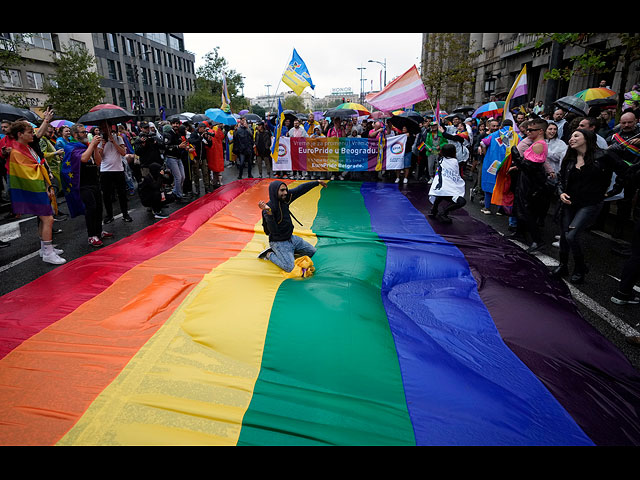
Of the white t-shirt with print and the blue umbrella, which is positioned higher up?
the blue umbrella

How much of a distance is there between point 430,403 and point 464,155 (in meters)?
8.31

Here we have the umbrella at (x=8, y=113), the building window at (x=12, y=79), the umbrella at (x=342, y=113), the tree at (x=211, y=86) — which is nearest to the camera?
the umbrella at (x=8, y=113)

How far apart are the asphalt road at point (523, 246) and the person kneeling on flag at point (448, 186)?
104 centimetres

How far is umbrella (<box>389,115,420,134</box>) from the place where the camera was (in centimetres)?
1209

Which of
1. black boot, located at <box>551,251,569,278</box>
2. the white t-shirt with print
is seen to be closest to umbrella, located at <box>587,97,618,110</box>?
black boot, located at <box>551,251,569,278</box>

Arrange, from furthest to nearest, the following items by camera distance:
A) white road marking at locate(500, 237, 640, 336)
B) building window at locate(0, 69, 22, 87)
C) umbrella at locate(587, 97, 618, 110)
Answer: building window at locate(0, 69, 22, 87), umbrella at locate(587, 97, 618, 110), white road marking at locate(500, 237, 640, 336)

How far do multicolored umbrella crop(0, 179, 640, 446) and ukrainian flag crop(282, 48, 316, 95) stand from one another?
8.54 m

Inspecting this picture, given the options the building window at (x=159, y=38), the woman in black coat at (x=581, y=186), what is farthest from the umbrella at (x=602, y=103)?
the building window at (x=159, y=38)

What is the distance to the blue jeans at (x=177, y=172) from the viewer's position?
1022cm

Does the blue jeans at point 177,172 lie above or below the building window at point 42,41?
below

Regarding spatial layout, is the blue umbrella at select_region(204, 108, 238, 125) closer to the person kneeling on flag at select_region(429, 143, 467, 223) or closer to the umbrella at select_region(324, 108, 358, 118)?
the umbrella at select_region(324, 108, 358, 118)

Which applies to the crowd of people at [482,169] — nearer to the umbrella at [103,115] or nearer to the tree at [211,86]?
the umbrella at [103,115]

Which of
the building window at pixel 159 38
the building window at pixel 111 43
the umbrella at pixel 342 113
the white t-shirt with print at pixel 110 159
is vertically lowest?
the white t-shirt with print at pixel 110 159
